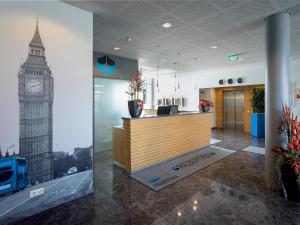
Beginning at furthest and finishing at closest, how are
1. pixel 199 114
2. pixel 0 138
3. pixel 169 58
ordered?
pixel 169 58 → pixel 199 114 → pixel 0 138

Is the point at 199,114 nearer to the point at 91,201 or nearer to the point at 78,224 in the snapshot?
the point at 91,201

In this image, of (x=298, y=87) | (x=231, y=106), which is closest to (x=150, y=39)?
(x=298, y=87)

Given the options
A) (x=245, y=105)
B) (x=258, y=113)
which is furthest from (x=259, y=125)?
(x=245, y=105)

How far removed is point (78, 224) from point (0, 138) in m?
1.55

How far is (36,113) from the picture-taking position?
2.55 metres

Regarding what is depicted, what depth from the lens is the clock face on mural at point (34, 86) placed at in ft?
8.13

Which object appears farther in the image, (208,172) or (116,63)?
(116,63)

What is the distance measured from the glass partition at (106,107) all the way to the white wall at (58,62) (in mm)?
2573

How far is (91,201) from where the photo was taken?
2787 mm

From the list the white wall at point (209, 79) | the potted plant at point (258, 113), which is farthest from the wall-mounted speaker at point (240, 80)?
the potted plant at point (258, 113)

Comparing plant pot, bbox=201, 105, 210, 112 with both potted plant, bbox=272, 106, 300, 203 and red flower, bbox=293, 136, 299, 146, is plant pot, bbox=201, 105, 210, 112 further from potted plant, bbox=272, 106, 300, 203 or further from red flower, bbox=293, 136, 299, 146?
red flower, bbox=293, 136, 299, 146

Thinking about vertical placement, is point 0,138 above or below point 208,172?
above

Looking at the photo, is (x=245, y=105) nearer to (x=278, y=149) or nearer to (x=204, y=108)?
(x=204, y=108)

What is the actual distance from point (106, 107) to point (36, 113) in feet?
10.8
